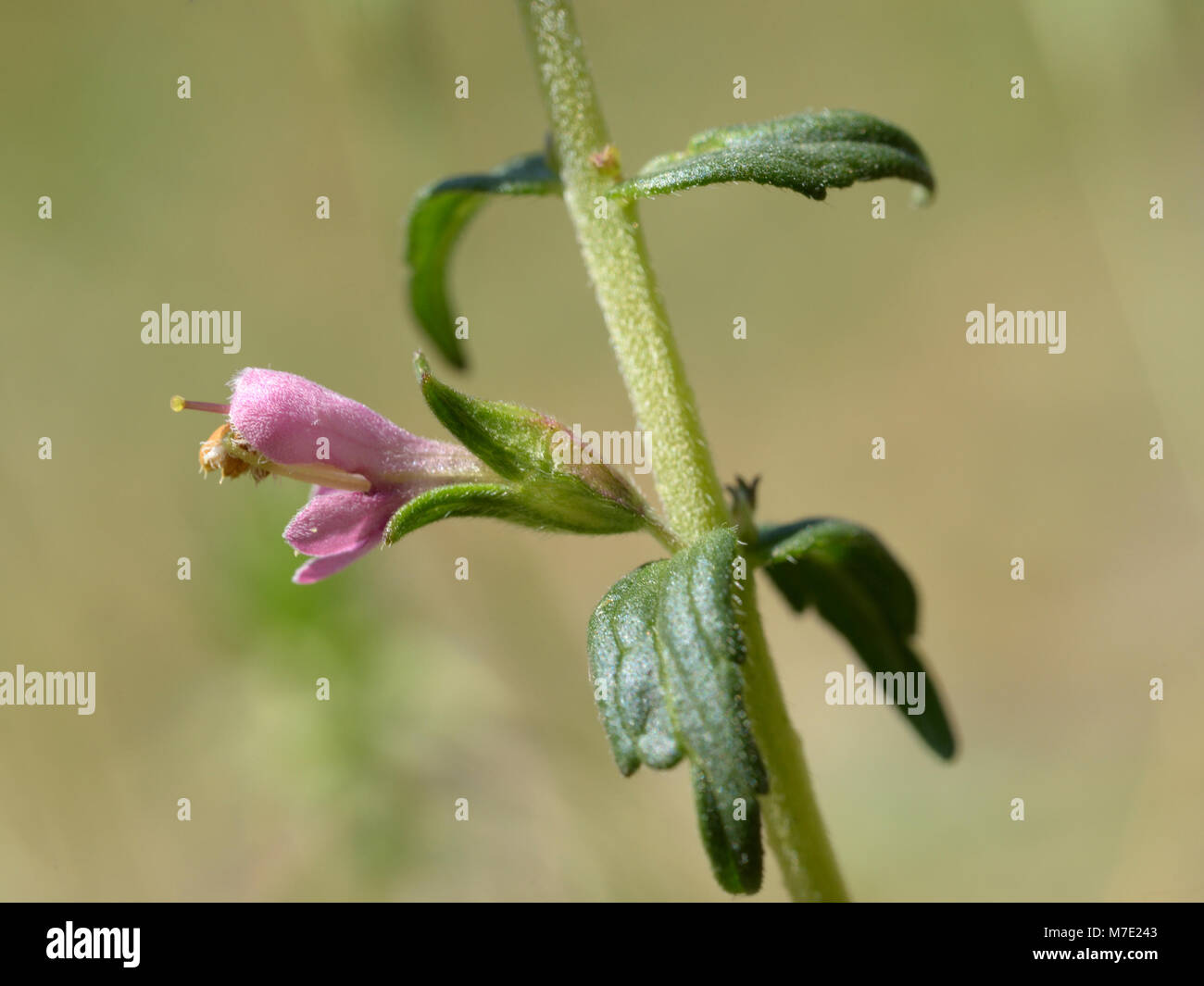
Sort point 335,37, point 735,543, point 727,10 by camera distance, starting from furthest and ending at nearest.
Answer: point 727,10, point 335,37, point 735,543

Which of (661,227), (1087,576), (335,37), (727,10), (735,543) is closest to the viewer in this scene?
(735,543)

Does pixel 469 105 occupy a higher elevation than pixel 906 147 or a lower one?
higher

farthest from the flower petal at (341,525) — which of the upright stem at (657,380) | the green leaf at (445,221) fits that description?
the green leaf at (445,221)

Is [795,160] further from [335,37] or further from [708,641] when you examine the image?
[335,37]

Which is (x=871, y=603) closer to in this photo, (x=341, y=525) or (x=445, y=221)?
(x=341, y=525)

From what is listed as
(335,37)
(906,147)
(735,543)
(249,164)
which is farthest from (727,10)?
(735,543)
